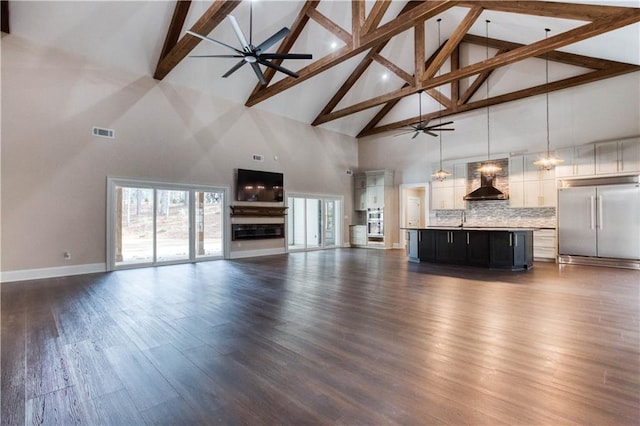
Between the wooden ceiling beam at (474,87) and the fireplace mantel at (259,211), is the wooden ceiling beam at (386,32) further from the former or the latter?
the wooden ceiling beam at (474,87)

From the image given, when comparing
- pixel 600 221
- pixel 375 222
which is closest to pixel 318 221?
pixel 375 222

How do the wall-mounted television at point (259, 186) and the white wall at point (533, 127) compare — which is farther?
the wall-mounted television at point (259, 186)

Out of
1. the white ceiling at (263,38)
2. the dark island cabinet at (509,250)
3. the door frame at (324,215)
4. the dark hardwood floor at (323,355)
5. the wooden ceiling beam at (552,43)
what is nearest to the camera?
the dark hardwood floor at (323,355)

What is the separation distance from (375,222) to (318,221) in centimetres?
209

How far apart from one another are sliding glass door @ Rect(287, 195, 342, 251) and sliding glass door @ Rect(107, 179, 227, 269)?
3084 millimetres

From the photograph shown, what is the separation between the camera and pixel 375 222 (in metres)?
11.3

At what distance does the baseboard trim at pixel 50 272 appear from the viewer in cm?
556

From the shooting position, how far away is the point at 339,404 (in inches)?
71.5

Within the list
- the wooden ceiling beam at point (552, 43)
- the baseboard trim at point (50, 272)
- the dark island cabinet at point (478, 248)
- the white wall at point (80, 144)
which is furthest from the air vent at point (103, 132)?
the dark island cabinet at point (478, 248)

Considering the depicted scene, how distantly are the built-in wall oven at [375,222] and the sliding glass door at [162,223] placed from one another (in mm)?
5391

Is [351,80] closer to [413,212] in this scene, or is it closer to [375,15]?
[375,15]

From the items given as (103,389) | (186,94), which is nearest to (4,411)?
(103,389)

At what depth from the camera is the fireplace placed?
8672 millimetres

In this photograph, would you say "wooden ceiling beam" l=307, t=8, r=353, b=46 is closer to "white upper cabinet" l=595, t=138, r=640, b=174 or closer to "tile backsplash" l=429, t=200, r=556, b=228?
"tile backsplash" l=429, t=200, r=556, b=228
